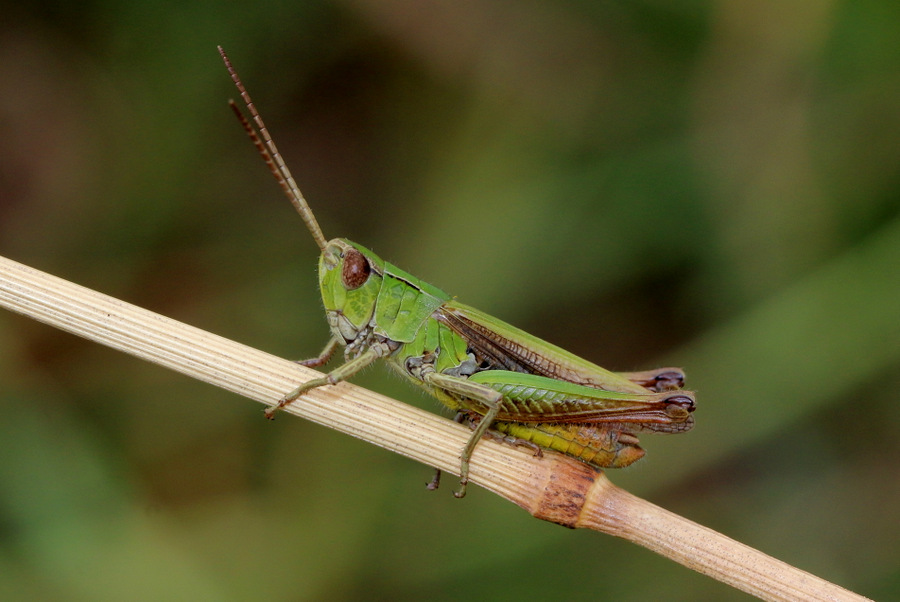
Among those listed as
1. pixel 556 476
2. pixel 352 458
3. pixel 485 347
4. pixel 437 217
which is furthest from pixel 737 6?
pixel 352 458

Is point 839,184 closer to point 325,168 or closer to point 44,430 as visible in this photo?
point 325,168

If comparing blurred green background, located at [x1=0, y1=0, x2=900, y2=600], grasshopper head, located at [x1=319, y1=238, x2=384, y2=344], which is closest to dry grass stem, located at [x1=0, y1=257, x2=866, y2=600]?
grasshopper head, located at [x1=319, y1=238, x2=384, y2=344]

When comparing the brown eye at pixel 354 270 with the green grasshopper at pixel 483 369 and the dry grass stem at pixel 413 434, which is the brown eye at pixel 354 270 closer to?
the green grasshopper at pixel 483 369

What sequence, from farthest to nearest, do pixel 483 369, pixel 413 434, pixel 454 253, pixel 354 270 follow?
pixel 454 253 < pixel 483 369 < pixel 354 270 < pixel 413 434

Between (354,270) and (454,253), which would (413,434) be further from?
(454,253)

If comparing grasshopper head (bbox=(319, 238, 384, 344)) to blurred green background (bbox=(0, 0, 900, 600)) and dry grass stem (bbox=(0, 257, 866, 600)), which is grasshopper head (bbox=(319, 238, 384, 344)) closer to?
dry grass stem (bbox=(0, 257, 866, 600))

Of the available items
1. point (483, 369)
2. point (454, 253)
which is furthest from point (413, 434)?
point (454, 253)

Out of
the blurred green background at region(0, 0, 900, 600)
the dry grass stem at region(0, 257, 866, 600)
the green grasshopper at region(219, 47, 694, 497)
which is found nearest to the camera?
the dry grass stem at region(0, 257, 866, 600)

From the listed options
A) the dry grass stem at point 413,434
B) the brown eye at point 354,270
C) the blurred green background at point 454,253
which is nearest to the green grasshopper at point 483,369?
the brown eye at point 354,270
